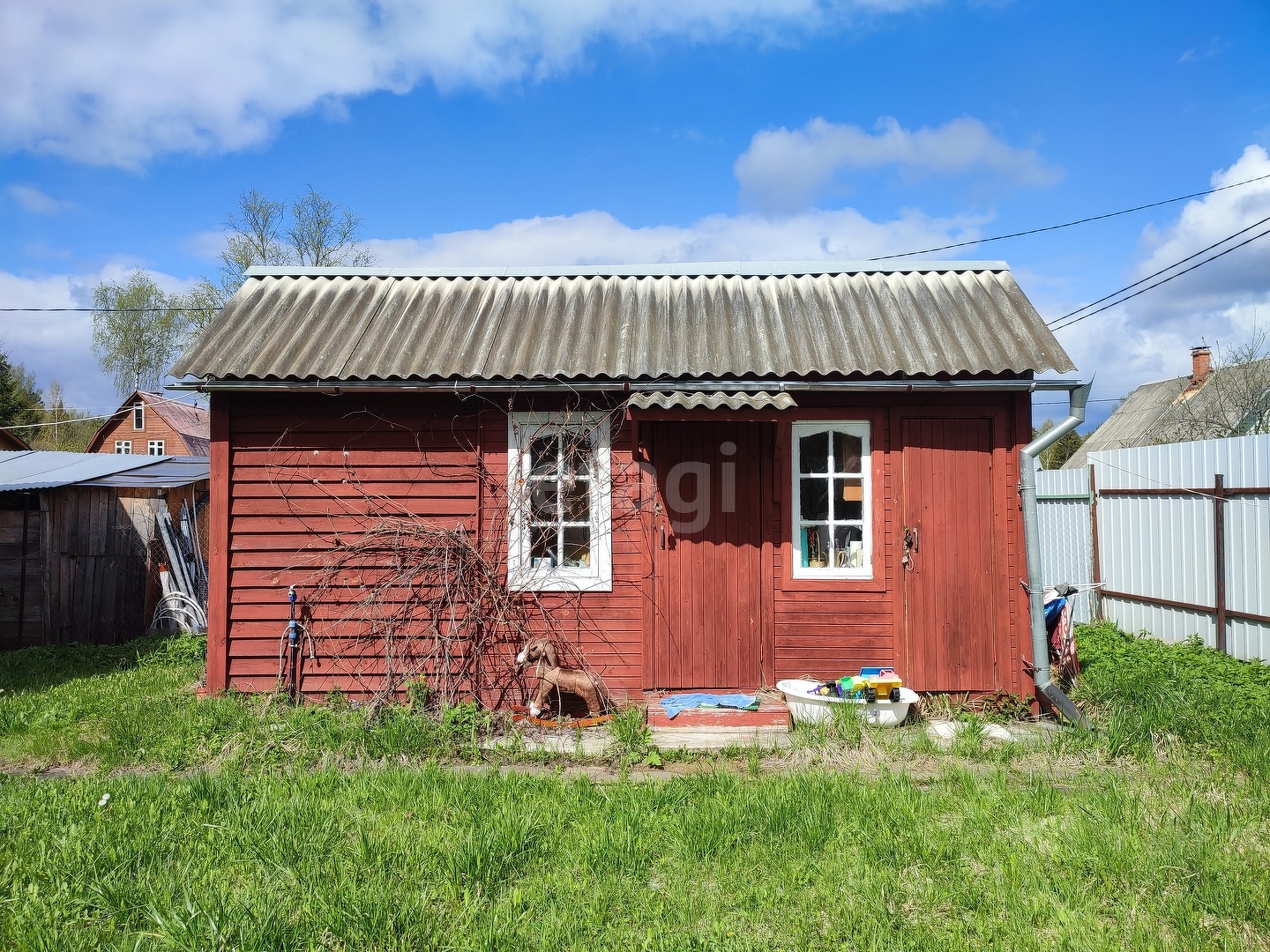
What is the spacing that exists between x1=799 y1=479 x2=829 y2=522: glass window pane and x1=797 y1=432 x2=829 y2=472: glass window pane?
0.39 feet

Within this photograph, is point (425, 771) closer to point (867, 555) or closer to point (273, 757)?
point (273, 757)

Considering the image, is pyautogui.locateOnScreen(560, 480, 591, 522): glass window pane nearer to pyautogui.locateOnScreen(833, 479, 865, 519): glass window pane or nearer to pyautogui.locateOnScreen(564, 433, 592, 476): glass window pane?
pyautogui.locateOnScreen(564, 433, 592, 476): glass window pane

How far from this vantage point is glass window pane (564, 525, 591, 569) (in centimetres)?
705

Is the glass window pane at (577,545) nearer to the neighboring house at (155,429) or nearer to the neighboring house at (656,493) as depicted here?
the neighboring house at (656,493)

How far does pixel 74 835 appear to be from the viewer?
4.08 metres

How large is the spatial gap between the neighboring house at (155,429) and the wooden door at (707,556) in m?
28.6

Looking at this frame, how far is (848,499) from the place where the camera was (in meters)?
6.96

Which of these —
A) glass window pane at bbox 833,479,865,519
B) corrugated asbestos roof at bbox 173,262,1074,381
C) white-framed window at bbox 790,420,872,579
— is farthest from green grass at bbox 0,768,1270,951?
corrugated asbestos roof at bbox 173,262,1074,381

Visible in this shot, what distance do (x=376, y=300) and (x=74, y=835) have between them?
5503 mm

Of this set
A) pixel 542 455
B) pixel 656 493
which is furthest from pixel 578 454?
pixel 656 493

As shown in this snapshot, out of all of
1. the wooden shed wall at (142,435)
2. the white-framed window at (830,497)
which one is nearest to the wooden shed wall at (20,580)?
the white-framed window at (830,497)

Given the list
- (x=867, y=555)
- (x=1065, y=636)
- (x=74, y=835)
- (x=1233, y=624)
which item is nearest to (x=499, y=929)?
(x=74, y=835)

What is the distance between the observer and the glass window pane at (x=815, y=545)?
23.0 feet

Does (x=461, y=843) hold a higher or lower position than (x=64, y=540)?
lower
